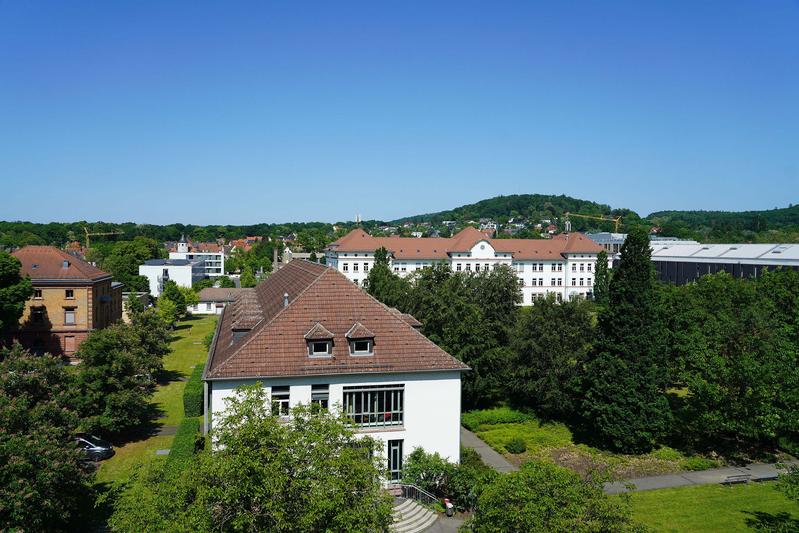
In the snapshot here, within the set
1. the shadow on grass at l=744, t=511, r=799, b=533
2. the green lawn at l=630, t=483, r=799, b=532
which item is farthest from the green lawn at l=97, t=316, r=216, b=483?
the shadow on grass at l=744, t=511, r=799, b=533

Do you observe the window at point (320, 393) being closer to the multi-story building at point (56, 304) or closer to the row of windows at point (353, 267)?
the multi-story building at point (56, 304)

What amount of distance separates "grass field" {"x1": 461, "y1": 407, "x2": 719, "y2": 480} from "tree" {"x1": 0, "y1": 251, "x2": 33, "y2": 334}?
111ft

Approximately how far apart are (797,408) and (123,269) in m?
79.0

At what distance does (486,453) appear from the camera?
102 ft

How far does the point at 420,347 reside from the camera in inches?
1014

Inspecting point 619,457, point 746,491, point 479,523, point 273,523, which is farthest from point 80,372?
point 746,491

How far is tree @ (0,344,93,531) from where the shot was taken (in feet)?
56.7

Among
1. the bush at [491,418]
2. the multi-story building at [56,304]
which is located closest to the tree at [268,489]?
the bush at [491,418]

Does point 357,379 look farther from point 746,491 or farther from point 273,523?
point 746,491

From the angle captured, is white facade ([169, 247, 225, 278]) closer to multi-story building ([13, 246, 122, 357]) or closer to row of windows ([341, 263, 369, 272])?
row of windows ([341, 263, 369, 272])

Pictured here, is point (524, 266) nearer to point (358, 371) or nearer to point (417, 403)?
point (417, 403)

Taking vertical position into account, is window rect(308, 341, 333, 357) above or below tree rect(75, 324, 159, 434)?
above

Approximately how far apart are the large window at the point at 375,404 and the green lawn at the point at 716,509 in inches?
385

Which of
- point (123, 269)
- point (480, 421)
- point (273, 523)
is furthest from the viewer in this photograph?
point (123, 269)
